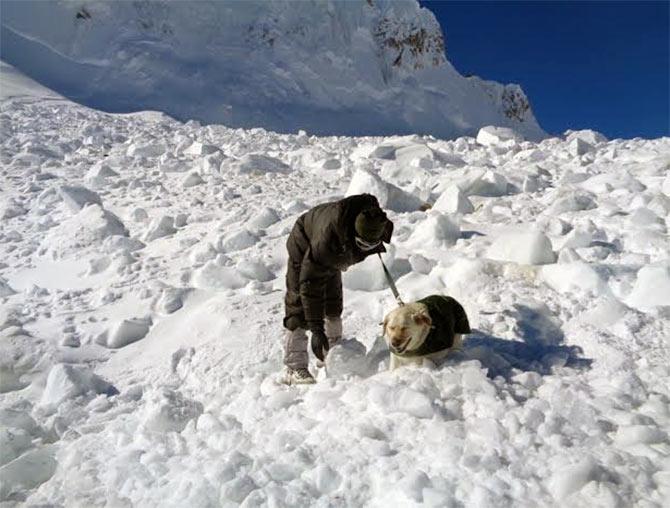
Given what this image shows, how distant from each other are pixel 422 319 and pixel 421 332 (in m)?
0.05

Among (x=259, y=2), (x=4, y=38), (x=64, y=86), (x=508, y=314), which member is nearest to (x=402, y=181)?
(x=508, y=314)

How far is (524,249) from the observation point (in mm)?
3592

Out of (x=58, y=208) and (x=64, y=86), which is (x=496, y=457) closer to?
(x=58, y=208)

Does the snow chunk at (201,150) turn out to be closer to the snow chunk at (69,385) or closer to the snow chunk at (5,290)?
the snow chunk at (5,290)

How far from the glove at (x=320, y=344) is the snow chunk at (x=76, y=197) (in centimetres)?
402

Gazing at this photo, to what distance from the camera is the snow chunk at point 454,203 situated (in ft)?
16.4

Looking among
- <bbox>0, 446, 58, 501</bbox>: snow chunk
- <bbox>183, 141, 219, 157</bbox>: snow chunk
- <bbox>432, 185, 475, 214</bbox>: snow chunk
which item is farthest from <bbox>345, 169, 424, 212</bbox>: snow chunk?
<bbox>183, 141, 219, 157</bbox>: snow chunk

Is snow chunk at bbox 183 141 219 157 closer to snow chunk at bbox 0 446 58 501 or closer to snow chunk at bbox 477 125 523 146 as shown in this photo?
snow chunk at bbox 477 125 523 146

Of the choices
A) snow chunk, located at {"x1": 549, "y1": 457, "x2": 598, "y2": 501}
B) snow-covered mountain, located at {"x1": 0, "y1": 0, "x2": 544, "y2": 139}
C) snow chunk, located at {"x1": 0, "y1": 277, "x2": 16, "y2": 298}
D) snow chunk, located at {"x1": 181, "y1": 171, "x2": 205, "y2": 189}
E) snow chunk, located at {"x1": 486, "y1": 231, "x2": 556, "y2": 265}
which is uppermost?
snow-covered mountain, located at {"x1": 0, "y1": 0, "x2": 544, "y2": 139}

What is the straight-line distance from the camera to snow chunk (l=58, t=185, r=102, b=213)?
6.05m

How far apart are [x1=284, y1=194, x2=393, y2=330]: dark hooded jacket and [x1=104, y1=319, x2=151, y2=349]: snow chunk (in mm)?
1062

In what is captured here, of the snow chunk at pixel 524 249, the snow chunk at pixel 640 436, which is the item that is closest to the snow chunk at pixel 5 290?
the snow chunk at pixel 524 249

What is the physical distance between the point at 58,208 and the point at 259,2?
73.5 ft

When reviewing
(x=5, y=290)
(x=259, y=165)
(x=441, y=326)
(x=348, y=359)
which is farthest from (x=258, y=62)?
(x=441, y=326)
